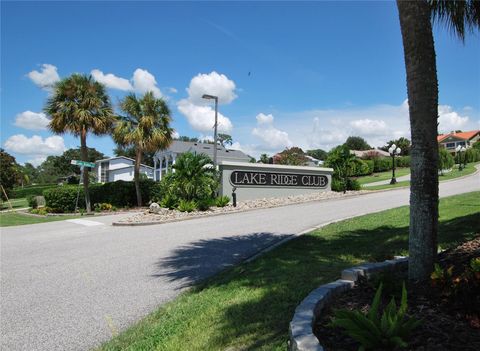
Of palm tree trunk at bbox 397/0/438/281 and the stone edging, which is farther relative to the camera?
palm tree trunk at bbox 397/0/438/281

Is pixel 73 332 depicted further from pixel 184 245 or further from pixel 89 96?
pixel 89 96

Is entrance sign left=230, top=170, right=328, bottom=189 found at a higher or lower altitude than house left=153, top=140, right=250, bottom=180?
lower

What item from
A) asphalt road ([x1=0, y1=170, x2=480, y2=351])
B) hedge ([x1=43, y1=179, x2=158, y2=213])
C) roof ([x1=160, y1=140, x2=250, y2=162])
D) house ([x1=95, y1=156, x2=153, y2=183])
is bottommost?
asphalt road ([x1=0, y1=170, x2=480, y2=351])

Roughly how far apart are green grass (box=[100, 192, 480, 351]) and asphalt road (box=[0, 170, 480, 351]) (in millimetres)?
540

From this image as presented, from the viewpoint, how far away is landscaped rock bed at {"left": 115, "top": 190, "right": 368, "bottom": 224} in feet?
46.9

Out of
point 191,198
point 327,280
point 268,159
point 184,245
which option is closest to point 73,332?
point 327,280

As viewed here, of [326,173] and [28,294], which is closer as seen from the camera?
[28,294]

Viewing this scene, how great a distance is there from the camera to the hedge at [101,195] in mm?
21125

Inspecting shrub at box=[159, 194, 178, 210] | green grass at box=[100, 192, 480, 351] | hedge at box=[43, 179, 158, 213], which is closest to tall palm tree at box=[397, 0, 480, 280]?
green grass at box=[100, 192, 480, 351]

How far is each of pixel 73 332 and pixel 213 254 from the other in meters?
4.11

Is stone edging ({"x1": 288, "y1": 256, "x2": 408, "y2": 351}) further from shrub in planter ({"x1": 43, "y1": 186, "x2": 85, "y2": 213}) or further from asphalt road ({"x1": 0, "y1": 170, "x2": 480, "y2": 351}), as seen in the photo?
shrub in planter ({"x1": 43, "y1": 186, "x2": 85, "y2": 213})

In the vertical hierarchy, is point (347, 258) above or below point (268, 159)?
below

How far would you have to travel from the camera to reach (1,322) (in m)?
4.88

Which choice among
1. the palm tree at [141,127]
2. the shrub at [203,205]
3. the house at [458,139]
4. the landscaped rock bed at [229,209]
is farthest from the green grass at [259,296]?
the house at [458,139]
